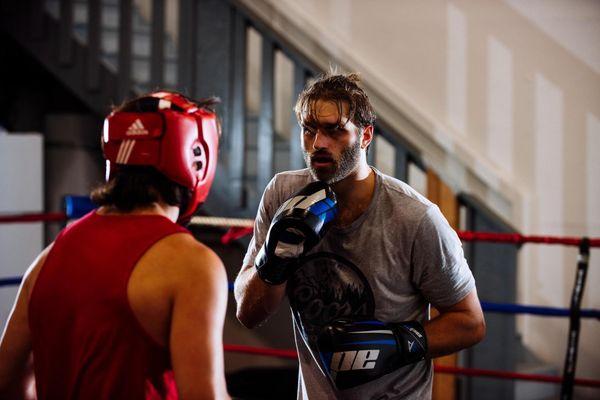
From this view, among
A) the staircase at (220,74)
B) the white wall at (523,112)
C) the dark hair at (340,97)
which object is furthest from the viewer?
the white wall at (523,112)

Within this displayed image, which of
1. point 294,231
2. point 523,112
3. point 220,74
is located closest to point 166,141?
point 294,231

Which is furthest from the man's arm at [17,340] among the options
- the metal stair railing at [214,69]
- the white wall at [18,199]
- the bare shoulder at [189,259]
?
the white wall at [18,199]

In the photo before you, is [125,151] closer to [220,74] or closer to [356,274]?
[356,274]

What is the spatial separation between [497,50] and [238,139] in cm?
165

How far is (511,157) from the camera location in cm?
437

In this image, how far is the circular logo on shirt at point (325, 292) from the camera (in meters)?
1.59

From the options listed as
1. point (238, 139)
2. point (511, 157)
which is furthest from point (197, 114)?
point (511, 157)

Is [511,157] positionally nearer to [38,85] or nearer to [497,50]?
[497,50]

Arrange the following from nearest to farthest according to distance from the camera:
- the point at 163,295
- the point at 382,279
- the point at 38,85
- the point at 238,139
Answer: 1. the point at 163,295
2. the point at 382,279
3. the point at 238,139
4. the point at 38,85

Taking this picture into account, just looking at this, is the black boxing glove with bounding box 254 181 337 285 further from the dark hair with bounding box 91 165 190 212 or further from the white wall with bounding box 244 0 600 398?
the white wall with bounding box 244 0 600 398

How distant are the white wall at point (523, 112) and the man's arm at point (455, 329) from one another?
252 centimetres

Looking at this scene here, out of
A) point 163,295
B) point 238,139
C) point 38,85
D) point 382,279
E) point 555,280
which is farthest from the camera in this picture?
point 38,85

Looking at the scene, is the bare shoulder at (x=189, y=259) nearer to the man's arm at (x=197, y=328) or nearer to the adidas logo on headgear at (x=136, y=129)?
the man's arm at (x=197, y=328)

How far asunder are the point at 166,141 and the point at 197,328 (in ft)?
1.04
